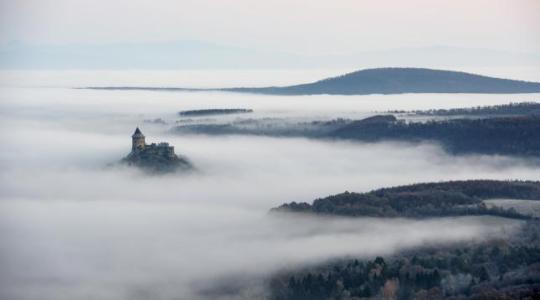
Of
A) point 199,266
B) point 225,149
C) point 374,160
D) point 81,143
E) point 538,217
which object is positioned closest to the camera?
point 199,266

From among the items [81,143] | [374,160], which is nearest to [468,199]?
[374,160]

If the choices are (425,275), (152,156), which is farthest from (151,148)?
(425,275)

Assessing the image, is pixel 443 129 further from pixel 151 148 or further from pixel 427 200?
pixel 427 200

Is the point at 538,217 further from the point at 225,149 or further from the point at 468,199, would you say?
the point at 225,149

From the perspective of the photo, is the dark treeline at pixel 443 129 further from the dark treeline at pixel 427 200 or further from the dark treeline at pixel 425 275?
the dark treeline at pixel 425 275

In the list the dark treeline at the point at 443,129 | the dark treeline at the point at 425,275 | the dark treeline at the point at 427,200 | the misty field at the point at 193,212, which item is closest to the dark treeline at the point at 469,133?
the dark treeline at the point at 443,129

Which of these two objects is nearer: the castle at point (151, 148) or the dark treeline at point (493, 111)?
the castle at point (151, 148)

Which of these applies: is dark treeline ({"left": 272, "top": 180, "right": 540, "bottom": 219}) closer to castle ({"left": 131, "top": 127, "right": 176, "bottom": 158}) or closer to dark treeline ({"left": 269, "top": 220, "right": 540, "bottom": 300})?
dark treeline ({"left": 269, "top": 220, "right": 540, "bottom": 300})
